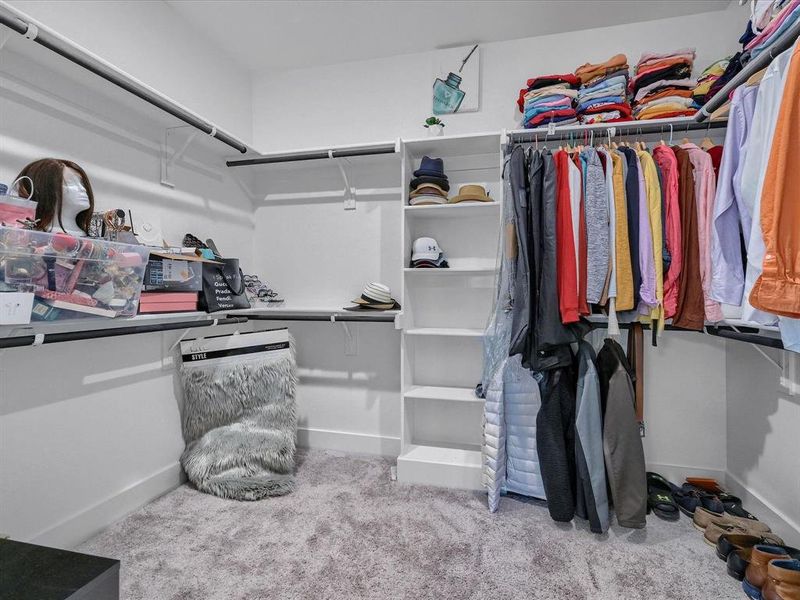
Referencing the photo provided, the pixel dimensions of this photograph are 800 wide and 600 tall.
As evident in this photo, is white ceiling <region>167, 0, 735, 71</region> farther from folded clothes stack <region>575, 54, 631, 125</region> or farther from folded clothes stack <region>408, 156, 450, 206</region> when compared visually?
folded clothes stack <region>408, 156, 450, 206</region>

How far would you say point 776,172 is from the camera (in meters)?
1.07

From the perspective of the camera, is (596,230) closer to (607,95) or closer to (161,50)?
(607,95)

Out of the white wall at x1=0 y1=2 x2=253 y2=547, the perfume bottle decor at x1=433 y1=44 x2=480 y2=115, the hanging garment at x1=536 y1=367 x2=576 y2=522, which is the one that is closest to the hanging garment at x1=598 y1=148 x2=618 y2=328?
the hanging garment at x1=536 y1=367 x2=576 y2=522

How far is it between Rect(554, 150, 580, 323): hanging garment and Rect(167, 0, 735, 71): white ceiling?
967 millimetres

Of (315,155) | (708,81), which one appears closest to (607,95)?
(708,81)

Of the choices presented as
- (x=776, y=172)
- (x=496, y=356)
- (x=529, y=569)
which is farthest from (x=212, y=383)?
(x=776, y=172)

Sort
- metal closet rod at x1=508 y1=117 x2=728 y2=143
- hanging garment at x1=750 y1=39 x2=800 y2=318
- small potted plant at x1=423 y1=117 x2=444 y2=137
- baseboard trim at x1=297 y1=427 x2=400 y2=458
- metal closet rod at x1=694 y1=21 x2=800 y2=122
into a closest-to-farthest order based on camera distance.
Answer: hanging garment at x1=750 y1=39 x2=800 y2=318 → metal closet rod at x1=694 y1=21 x2=800 y2=122 → metal closet rod at x1=508 y1=117 x2=728 y2=143 → small potted plant at x1=423 y1=117 x2=444 y2=137 → baseboard trim at x1=297 y1=427 x2=400 y2=458

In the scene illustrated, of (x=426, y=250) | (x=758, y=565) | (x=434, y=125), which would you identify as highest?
(x=434, y=125)

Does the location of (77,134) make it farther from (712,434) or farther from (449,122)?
(712,434)

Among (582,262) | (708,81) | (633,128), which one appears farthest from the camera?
(633,128)

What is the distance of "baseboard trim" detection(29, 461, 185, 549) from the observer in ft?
5.33

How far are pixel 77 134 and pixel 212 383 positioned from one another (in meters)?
1.29

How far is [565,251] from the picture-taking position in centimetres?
183

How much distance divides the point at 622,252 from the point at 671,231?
0.22m
